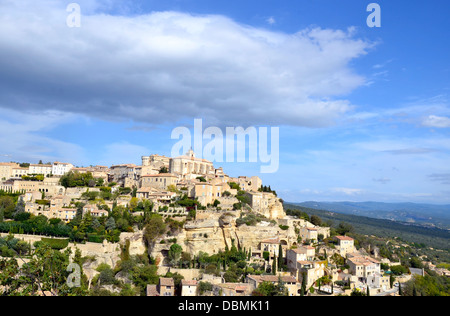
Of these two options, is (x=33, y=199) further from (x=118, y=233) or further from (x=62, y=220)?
(x=118, y=233)

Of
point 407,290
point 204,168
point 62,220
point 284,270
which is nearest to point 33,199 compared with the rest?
point 62,220

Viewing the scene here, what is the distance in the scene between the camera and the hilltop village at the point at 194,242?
28984 millimetres

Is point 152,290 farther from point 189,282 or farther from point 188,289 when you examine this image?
point 189,282

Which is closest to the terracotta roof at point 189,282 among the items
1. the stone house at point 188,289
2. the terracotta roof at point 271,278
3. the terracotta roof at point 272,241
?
the stone house at point 188,289

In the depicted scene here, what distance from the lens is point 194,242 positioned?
1313 inches

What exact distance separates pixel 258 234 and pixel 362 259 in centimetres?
986

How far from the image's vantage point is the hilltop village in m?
29.0

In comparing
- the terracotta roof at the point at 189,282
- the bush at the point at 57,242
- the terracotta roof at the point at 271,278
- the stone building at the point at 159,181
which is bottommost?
the terracotta roof at the point at 189,282

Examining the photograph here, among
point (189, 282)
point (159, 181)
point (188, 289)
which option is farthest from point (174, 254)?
point (159, 181)

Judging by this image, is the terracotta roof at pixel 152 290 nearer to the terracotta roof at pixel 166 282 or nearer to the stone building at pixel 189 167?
the terracotta roof at pixel 166 282

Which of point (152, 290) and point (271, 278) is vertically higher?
point (271, 278)

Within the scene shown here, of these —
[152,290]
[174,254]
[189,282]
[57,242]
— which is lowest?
[152,290]

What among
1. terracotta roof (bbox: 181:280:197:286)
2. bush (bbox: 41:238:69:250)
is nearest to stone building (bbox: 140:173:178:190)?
bush (bbox: 41:238:69:250)

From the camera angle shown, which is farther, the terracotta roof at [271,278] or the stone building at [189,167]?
the stone building at [189,167]
